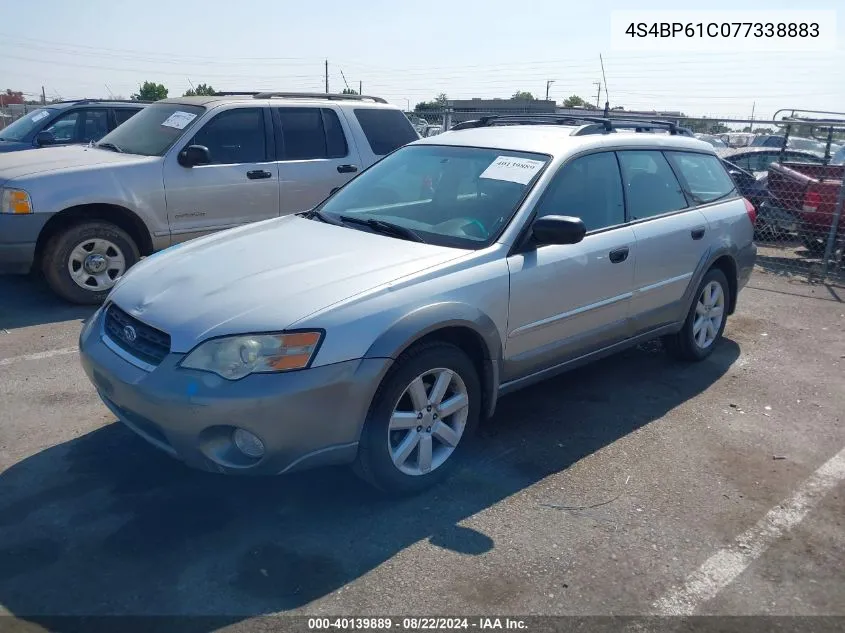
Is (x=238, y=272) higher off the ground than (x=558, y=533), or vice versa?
(x=238, y=272)

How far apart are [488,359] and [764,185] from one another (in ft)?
30.1

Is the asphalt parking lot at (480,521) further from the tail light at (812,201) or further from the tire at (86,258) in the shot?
the tail light at (812,201)

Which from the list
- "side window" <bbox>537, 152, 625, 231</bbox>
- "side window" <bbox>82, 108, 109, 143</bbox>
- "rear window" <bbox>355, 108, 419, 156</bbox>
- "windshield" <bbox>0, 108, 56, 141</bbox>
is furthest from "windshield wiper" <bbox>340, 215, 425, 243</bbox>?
→ "windshield" <bbox>0, 108, 56, 141</bbox>

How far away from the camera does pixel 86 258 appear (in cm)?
643

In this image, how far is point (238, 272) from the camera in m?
3.56

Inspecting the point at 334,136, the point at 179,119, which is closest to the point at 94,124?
the point at 179,119

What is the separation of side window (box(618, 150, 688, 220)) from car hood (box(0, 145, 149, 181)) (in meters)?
4.28

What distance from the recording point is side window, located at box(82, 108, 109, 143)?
964 cm

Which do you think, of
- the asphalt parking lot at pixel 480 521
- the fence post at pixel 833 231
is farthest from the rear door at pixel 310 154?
the fence post at pixel 833 231

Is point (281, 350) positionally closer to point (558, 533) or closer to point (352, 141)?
point (558, 533)

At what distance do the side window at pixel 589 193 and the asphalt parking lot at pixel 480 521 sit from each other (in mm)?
1228

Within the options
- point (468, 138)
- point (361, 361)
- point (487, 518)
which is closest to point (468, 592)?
point (487, 518)

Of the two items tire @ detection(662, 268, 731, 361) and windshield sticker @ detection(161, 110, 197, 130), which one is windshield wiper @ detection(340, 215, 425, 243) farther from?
windshield sticker @ detection(161, 110, 197, 130)

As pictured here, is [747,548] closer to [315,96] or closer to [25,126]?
[315,96]
